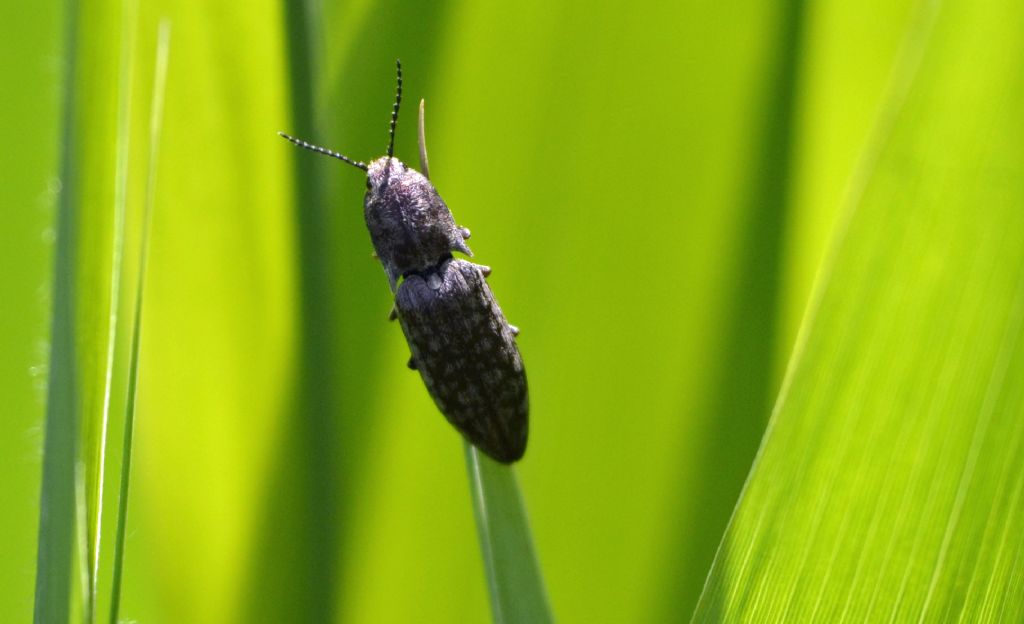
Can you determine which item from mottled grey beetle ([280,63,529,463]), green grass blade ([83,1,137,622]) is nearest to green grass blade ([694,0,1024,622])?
mottled grey beetle ([280,63,529,463])

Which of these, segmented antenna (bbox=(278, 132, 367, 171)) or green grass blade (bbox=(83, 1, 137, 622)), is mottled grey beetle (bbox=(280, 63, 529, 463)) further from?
green grass blade (bbox=(83, 1, 137, 622))

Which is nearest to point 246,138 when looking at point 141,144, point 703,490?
point 141,144

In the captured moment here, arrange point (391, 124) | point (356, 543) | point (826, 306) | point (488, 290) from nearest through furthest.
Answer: point (826, 306), point (356, 543), point (391, 124), point (488, 290)

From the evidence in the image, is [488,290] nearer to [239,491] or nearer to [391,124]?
[391,124]

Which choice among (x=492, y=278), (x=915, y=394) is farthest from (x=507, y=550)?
(x=492, y=278)

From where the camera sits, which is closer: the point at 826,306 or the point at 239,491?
the point at 826,306

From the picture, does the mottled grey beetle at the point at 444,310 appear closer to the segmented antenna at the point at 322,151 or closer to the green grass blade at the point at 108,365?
the segmented antenna at the point at 322,151
